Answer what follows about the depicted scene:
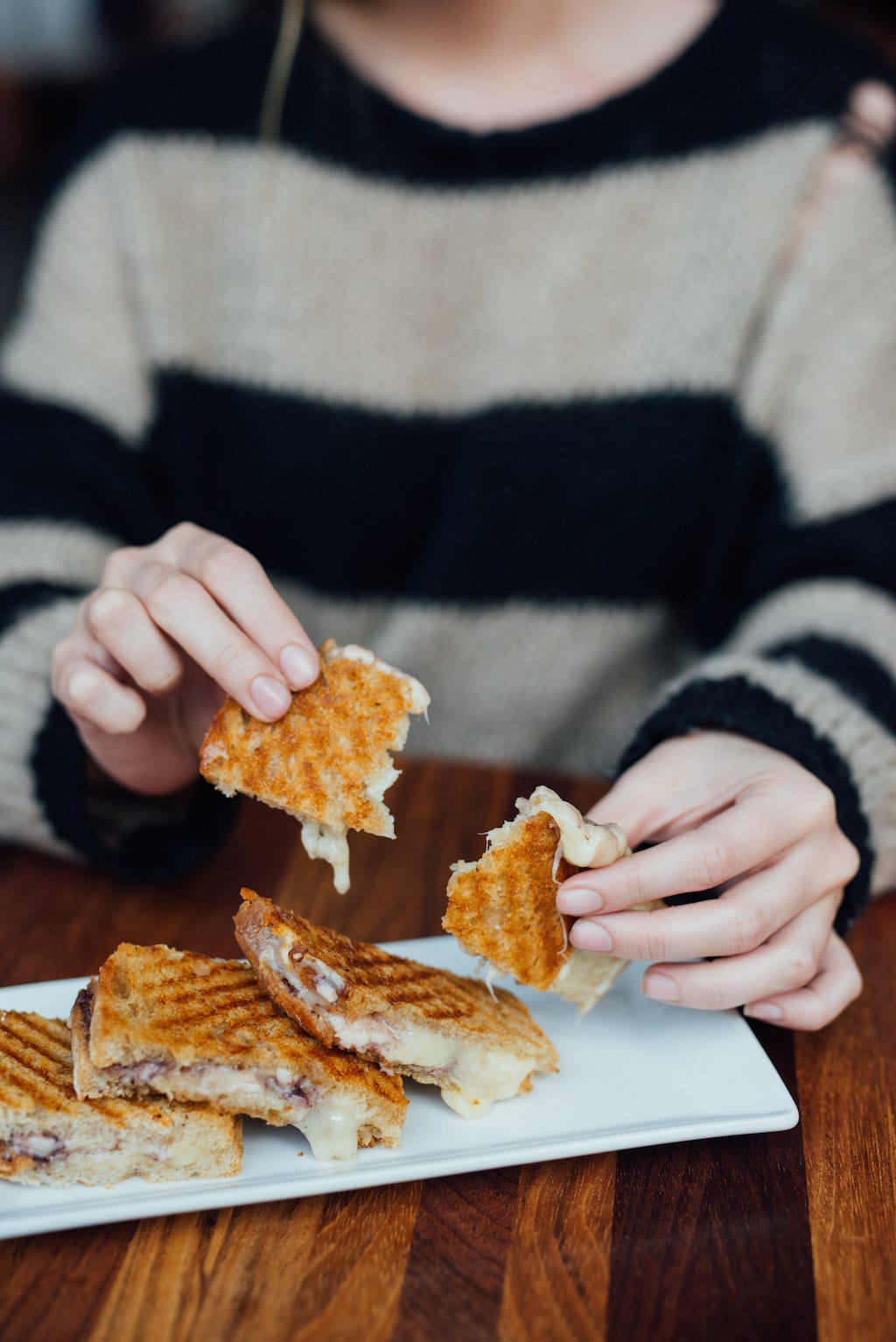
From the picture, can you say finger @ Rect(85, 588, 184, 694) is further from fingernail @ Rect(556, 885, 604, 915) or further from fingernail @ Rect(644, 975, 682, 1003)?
fingernail @ Rect(644, 975, 682, 1003)

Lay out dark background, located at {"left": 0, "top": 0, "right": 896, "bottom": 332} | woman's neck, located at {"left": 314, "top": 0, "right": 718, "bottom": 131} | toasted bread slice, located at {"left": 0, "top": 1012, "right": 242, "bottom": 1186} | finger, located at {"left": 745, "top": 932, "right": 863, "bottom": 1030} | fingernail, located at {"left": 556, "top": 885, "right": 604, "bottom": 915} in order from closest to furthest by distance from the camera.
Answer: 1. toasted bread slice, located at {"left": 0, "top": 1012, "right": 242, "bottom": 1186}
2. fingernail, located at {"left": 556, "top": 885, "right": 604, "bottom": 915}
3. finger, located at {"left": 745, "top": 932, "right": 863, "bottom": 1030}
4. woman's neck, located at {"left": 314, "top": 0, "right": 718, "bottom": 131}
5. dark background, located at {"left": 0, "top": 0, "right": 896, "bottom": 332}

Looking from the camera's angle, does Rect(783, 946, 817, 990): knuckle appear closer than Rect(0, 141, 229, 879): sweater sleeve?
Yes

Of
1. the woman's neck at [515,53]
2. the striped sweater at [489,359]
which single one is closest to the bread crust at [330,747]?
the striped sweater at [489,359]

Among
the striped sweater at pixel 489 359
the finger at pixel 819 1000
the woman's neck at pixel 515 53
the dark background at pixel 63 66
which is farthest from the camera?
the dark background at pixel 63 66

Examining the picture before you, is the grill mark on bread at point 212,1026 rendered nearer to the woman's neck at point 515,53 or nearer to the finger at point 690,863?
the finger at point 690,863

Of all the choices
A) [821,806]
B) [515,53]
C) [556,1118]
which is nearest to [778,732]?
[821,806]

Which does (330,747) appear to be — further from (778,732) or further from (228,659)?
(778,732)

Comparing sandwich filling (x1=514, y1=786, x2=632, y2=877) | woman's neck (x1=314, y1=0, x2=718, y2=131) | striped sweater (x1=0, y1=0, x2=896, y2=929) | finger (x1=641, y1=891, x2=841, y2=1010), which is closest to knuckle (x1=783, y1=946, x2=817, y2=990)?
finger (x1=641, y1=891, x2=841, y2=1010)
